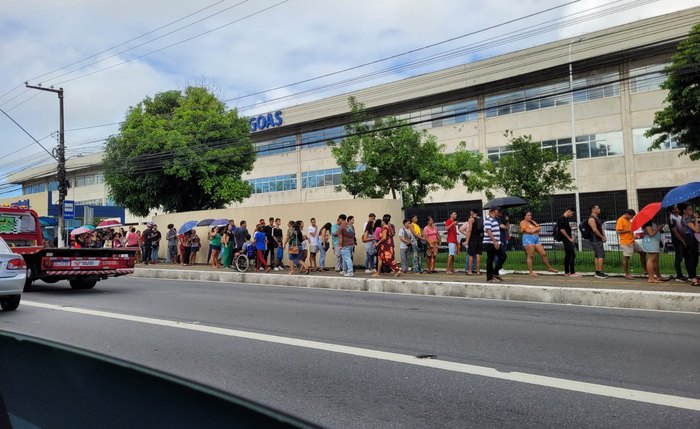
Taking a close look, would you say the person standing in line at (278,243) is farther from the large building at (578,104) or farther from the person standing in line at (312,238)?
the large building at (578,104)

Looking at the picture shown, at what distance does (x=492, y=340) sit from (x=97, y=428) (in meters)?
5.26

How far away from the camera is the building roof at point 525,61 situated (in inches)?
1220

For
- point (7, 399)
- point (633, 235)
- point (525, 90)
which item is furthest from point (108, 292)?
point (525, 90)

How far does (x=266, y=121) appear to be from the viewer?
156 ft

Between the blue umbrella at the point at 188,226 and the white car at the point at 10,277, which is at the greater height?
the blue umbrella at the point at 188,226

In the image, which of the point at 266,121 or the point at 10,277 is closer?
the point at 10,277

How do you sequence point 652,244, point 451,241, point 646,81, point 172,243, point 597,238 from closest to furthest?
point 652,244
point 597,238
point 451,241
point 172,243
point 646,81

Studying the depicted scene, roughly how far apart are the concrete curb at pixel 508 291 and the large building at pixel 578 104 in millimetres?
15081

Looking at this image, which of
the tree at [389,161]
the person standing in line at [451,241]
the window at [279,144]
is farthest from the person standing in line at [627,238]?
the window at [279,144]

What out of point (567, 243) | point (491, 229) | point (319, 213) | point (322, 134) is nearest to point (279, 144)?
point (322, 134)

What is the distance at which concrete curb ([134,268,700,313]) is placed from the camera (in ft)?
28.2

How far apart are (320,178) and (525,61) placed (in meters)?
19.1

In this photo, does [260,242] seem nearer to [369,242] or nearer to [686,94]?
[369,242]

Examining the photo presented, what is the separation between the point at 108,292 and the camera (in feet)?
39.7
